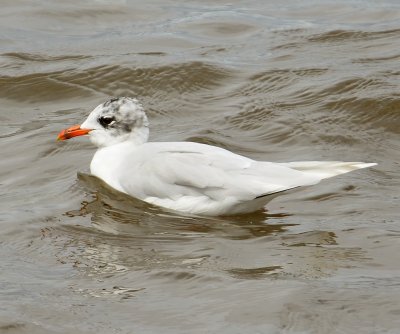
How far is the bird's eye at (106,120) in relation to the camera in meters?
9.66

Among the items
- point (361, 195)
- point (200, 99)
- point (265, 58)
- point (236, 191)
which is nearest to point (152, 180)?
point (236, 191)

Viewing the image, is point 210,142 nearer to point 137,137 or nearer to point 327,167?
point 137,137

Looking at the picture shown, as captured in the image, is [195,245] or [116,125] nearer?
[195,245]

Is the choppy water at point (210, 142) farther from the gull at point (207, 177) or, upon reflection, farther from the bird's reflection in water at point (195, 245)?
the gull at point (207, 177)

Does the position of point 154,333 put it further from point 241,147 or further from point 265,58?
point 265,58

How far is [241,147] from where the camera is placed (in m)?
10.4

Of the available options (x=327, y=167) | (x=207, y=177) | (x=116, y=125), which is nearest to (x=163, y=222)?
→ (x=207, y=177)

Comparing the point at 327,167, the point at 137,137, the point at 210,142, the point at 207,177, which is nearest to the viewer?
the point at 327,167

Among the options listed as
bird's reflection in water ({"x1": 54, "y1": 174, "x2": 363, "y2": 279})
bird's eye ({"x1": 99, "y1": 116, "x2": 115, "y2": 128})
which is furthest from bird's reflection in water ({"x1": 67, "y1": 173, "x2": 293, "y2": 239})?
bird's eye ({"x1": 99, "y1": 116, "x2": 115, "y2": 128})

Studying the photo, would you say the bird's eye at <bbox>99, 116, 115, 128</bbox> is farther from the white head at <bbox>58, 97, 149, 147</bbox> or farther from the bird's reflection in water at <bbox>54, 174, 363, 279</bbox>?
the bird's reflection in water at <bbox>54, 174, 363, 279</bbox>

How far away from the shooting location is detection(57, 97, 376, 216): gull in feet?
26.8

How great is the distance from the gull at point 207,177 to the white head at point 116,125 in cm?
45

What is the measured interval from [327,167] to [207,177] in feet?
2.88

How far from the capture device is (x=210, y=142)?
1045 cm
